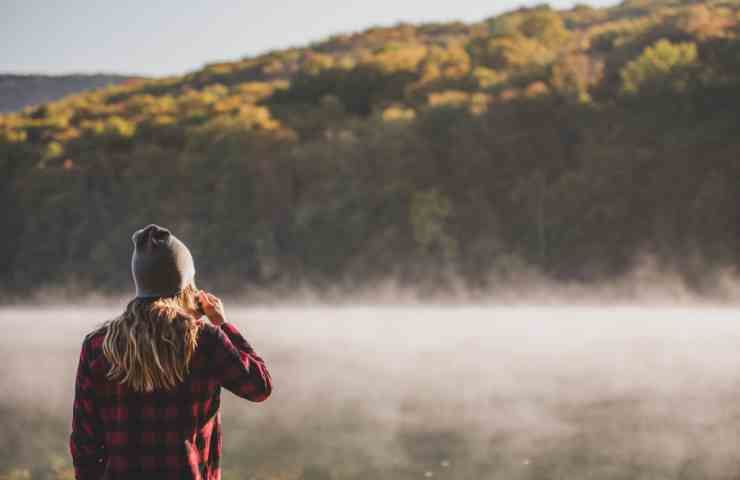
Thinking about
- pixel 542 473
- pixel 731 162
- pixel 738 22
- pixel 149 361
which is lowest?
pixel 542 473

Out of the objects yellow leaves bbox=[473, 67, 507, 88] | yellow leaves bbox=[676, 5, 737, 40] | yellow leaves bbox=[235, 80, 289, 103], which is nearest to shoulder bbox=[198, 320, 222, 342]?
yellow leaves bbox=[676, 5, 737, 40]

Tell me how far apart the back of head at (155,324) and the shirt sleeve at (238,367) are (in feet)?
0.24

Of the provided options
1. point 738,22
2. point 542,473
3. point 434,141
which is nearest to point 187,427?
point 542,473

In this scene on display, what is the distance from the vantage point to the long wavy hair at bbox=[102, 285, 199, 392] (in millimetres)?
2426

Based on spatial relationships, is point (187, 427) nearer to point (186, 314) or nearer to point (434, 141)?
point (186, 314)

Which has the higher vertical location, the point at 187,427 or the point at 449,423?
the point at 187,427

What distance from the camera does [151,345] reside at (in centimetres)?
242

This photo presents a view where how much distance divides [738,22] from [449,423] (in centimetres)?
2826

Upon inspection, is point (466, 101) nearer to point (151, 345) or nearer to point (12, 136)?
point (12, 136)

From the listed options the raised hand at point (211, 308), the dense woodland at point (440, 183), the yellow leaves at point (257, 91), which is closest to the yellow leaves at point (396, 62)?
the dense woodland at point (440, 183)

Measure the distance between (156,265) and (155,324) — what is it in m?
0.14

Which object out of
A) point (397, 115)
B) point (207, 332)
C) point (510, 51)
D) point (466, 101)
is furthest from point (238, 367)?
point (510, 51)

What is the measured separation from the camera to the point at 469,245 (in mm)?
27641

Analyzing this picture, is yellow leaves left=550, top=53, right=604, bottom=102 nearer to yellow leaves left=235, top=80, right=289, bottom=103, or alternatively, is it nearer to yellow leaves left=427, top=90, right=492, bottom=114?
yellow leaves left=427, top=90, right=492, bottom=114
